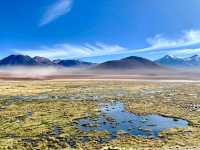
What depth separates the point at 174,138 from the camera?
30984mm

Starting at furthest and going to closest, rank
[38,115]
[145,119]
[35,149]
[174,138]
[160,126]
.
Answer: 1. [38,115]
2. [145,119]
3. [160,126]
4. [174,138]
5. [35,149]

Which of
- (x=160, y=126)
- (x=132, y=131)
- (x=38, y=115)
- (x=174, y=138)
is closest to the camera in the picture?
(x=174, y=138)

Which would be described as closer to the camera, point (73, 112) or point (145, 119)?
point (145, 119)

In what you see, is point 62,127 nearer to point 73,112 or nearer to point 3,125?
point 3,125

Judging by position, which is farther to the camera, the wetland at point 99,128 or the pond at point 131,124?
the pond at point 131,124

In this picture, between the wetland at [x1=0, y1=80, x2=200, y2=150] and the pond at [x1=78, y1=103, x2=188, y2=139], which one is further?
the pond at [x1=78, y1=103, x2=188, y2=139]

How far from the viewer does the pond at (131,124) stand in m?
34.2

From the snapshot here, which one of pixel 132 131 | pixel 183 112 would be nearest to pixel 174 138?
pixel 132 131

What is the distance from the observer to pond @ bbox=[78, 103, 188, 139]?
112 ft

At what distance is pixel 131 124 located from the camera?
38.5m

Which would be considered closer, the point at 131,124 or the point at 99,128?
the point at 99,128

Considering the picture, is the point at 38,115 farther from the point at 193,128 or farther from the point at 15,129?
the point at 193,128

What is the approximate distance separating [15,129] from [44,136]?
196 inches

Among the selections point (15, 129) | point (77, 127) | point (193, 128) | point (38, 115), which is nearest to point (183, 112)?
point (193, 128)
